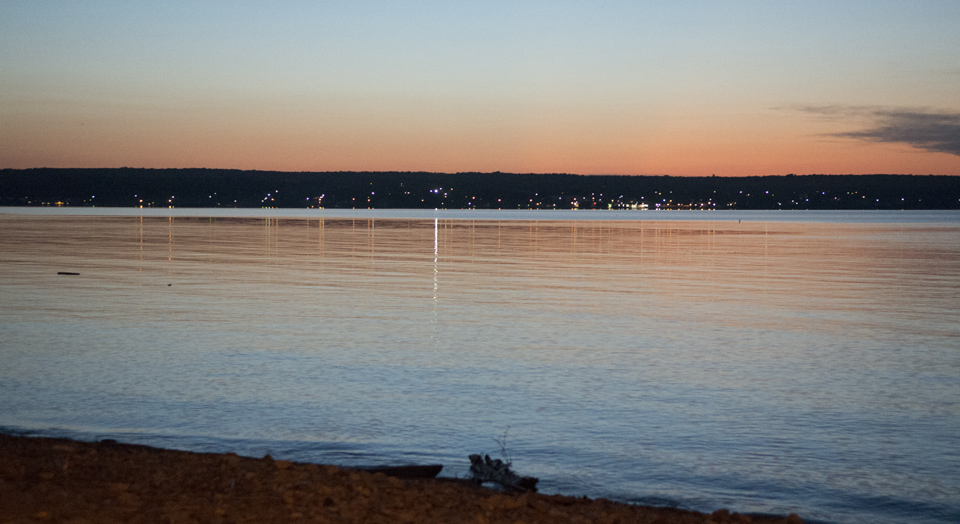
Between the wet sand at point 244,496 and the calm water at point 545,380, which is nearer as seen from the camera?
the wet sand at point 244,496

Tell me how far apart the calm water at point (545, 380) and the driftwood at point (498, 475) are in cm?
42

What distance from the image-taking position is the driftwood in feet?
27.2

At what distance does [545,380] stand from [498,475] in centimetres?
485

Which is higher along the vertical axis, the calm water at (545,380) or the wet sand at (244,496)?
the wet sand at (244,496)

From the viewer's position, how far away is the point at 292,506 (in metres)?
6.67

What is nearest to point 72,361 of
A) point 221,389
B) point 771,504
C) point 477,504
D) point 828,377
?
point 221,389

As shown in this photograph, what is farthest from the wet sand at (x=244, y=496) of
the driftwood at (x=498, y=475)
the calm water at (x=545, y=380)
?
the calm water at (x=545, y=380)

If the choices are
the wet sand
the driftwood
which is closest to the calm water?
the driftwood

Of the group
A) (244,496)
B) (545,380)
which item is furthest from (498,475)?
(545,380)

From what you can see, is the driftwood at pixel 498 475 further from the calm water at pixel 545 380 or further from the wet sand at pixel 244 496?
the calm water at pixel 545 380

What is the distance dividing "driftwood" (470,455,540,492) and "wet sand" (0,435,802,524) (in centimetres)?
23

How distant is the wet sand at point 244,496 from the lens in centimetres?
630

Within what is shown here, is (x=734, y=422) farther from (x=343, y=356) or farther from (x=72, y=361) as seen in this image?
(x=72, y=361)

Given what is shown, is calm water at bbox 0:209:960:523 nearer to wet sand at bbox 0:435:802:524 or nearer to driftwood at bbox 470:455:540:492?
driftwood at bbox 470:455:540:492
